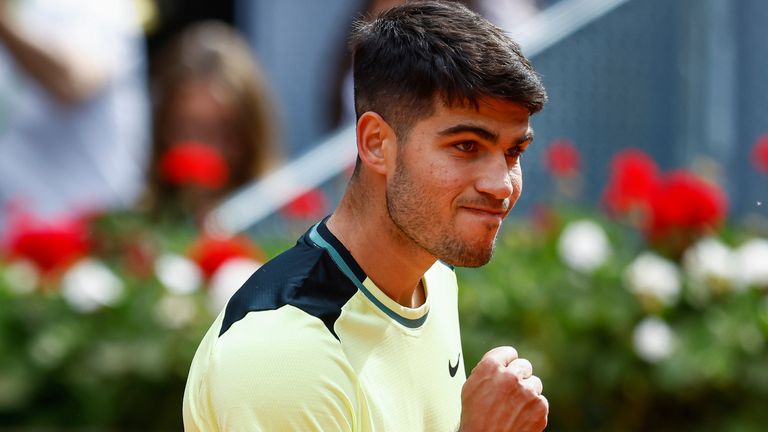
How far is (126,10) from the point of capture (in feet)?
25.2

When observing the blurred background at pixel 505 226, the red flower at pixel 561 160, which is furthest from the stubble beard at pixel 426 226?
the red flower at pixel 561 160

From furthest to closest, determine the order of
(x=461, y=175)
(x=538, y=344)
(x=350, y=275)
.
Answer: (x=538, y=344) → (x=350, y=275) → (x=461, y=175)

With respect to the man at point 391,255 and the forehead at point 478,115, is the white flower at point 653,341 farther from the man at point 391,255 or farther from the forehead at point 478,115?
the forehead at point 478,115

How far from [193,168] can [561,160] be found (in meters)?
1.70

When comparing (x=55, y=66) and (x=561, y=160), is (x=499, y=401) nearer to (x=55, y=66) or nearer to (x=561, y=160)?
(x=561, y=160)

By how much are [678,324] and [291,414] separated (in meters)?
3.37

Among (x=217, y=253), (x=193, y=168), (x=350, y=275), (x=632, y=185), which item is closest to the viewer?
(x=350, y=275)

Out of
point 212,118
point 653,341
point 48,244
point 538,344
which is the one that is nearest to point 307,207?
point 212,118

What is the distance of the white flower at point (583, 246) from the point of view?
5672mm

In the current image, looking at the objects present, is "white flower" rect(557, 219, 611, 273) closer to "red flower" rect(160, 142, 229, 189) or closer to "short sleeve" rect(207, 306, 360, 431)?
"red flower" rect(160, 142, 229, 189)

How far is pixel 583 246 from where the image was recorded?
5.71m

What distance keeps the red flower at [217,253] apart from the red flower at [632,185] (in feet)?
5.06

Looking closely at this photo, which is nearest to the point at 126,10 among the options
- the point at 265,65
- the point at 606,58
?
the point at 265,65

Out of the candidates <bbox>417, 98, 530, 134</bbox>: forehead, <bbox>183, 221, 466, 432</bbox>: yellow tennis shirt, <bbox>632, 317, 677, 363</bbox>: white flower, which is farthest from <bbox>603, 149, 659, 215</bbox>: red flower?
<bbox>417, 98, 530, 134</bbox>: forehead
